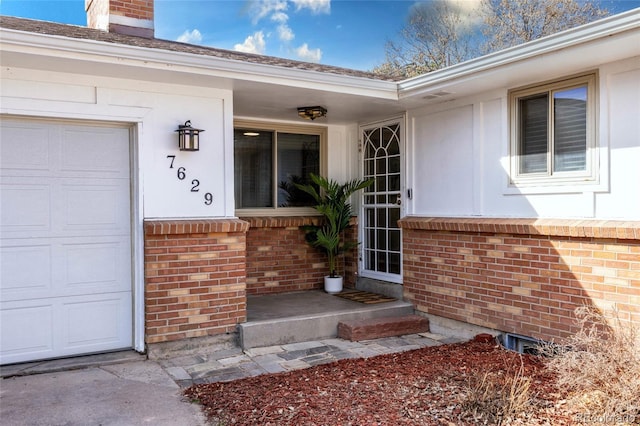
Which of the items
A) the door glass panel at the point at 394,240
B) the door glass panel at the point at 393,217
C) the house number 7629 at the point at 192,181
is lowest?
the door glass panel at the point at 394,240

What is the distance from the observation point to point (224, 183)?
203 inches

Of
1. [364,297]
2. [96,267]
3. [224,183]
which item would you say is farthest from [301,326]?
[96,267]

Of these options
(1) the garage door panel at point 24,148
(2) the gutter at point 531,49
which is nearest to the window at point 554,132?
(2) the gutter at point 531,49

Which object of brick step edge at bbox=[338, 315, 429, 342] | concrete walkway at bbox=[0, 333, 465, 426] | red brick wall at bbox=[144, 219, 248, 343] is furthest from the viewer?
brick step edge at bbox=[338, 315, 429, 342]

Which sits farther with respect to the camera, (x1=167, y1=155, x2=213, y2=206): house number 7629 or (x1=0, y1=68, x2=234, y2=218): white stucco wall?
(x1=167, y1=155, x2=213, y2=206): house number 7629

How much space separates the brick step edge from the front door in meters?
0.72

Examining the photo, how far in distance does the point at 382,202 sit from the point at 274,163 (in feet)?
5.09

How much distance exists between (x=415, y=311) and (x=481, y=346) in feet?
3.92

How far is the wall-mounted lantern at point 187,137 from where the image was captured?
481 cm

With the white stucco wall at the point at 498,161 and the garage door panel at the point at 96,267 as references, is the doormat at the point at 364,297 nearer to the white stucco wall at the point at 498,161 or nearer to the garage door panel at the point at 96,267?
the white stucco wall at the point at 498,161

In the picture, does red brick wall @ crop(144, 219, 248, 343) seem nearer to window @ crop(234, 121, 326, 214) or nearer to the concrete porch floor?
the concrete porch floor

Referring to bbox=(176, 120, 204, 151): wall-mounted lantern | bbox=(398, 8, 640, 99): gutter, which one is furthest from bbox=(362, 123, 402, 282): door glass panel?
bbox=(176, 120, 204, 151): wall-mounted lantern

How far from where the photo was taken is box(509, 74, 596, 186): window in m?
4.45

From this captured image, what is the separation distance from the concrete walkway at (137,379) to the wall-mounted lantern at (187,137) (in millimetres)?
1947
